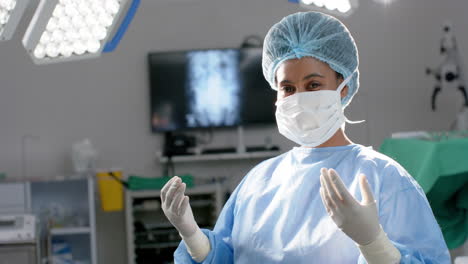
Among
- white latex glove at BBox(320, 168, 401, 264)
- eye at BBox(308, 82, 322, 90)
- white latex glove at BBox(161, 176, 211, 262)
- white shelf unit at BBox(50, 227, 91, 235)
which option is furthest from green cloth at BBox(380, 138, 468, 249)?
white shelf unit at BBox(50, 227, 91, 235)

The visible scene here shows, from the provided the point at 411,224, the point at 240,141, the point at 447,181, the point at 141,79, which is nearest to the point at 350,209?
the point at 411,224

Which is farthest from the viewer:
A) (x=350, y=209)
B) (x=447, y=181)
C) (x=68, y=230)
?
(x=68, y=230)

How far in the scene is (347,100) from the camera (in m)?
1.62

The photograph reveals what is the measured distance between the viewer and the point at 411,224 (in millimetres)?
1258

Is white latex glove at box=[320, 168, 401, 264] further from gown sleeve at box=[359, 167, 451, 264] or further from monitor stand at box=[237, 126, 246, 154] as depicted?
monitor stand at box=[237, 126, 246, 154]

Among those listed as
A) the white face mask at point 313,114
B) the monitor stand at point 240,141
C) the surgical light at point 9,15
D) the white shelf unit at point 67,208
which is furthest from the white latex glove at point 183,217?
the monitor stand at point 240,141

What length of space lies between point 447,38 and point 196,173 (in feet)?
6.90

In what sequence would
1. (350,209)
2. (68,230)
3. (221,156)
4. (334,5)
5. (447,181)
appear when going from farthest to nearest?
(221,156) < (68,230) < (447,181) < (334,5) < (350,209)

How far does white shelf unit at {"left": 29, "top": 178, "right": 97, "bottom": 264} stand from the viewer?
438 centimetres

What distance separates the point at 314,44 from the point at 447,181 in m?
1.48

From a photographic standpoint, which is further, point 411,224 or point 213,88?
point 213,88

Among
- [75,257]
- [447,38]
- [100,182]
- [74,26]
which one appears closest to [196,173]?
[100,182]

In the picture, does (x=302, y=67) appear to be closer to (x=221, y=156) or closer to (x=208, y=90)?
(x=221, y=156)

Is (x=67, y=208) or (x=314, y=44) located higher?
(x=314, y=44)
